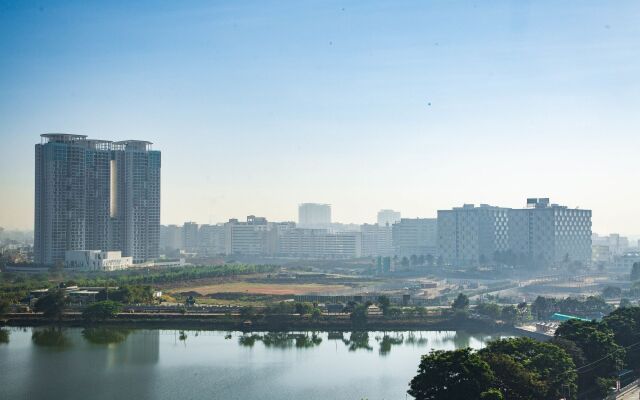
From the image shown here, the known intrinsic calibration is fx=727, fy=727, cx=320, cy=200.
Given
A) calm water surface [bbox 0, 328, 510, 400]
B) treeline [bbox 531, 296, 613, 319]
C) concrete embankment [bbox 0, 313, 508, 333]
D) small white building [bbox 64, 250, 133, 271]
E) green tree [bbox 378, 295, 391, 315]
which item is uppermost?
small white building [bbox 64, 250, 133, 271]

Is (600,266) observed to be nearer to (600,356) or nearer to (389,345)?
(389,345)

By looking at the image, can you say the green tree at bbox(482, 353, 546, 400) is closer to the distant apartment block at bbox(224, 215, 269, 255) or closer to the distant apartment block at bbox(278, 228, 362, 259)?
the distant apartment block at bbox(278, 228, 362, 259)

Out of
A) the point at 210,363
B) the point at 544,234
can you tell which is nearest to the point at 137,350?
the point at 210,363

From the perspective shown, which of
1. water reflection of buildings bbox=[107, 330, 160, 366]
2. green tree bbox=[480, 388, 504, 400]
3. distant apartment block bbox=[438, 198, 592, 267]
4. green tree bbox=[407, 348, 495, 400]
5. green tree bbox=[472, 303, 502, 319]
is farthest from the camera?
distant apartment block bbox=[438, 198, 592, 267]

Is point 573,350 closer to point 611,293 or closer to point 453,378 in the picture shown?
point 453,378

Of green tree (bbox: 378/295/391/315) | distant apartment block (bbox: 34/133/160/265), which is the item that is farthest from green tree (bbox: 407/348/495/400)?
distant apartment block (bbox: 34/133/160/265)

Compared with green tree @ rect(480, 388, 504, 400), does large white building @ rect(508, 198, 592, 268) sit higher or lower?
higher
